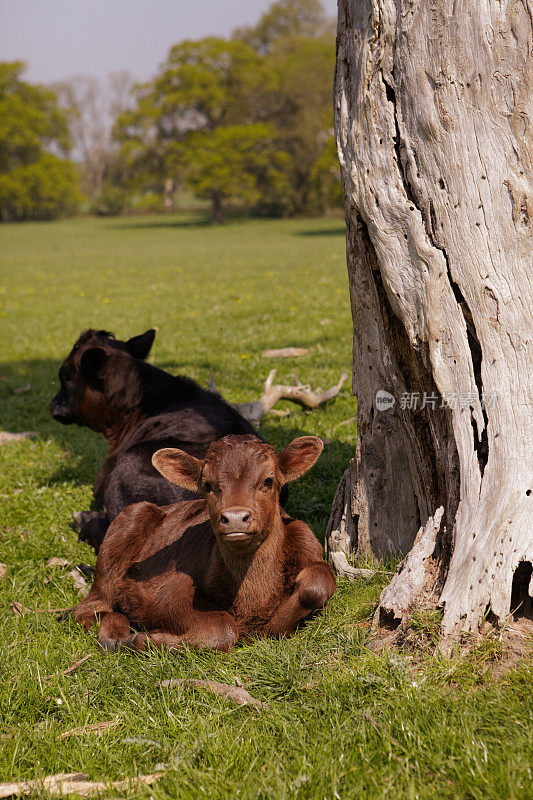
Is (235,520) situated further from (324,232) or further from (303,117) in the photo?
(303,117)

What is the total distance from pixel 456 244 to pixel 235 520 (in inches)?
80.4

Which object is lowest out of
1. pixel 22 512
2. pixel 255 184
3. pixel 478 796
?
pixel 22 512

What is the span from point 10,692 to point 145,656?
31.3 inches

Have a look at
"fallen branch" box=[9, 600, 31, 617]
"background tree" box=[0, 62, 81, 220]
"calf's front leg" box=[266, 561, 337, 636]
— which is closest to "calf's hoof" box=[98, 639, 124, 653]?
"fallen branch" box=[9, 600, 31, 617]

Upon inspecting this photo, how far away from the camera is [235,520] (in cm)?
396

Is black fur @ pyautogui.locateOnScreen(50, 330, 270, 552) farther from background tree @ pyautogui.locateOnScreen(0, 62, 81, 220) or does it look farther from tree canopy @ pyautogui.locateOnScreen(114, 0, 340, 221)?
background tree @ pyautogui.locateOnScreen(0, 62, 81, 220)

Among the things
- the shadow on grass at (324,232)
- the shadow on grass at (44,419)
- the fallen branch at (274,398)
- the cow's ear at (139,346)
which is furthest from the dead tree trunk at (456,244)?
the shadow on grass at (324,232)

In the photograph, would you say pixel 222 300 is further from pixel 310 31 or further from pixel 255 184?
pixel 310 31

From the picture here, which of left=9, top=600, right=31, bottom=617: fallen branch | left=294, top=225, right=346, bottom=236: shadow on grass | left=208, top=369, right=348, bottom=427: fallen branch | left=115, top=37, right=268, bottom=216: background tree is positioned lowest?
left=9, top=600, right=31, bottom=617: fallen branch

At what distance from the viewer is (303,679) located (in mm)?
3918

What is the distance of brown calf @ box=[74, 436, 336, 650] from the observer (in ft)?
14.0

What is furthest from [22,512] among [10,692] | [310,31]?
[310,31]

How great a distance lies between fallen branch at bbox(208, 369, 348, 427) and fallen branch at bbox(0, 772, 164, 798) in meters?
5.66

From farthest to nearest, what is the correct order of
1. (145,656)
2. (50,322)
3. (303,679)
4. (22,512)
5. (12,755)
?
(50,322) < (22,512) < (145,656) < (303,679) < (12,755)
